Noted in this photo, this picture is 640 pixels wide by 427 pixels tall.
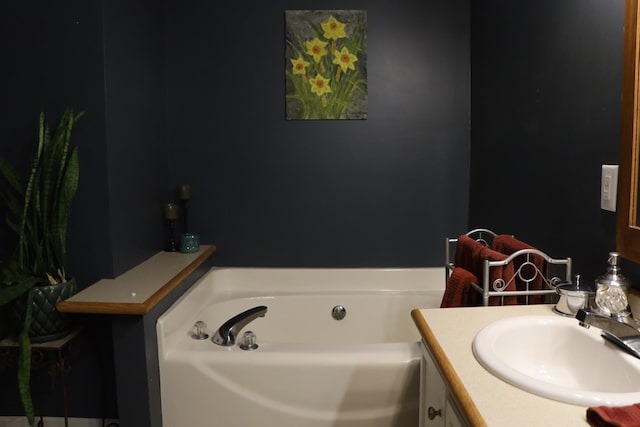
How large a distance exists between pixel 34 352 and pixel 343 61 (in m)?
1.94

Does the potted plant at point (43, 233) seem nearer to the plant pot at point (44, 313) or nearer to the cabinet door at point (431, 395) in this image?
the plant pot at point (44, 313)

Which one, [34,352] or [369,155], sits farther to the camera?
[369,155]

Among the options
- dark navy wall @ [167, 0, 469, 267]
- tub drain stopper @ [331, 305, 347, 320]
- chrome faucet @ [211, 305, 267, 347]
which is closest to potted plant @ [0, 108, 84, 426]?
chrome faucet @ [211, 305, 267, 347]

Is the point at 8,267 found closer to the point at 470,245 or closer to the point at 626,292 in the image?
the point at 470,245

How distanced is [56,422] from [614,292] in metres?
2.18

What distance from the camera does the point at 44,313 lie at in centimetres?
190

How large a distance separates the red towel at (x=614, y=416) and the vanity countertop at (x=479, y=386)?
0.9 inches

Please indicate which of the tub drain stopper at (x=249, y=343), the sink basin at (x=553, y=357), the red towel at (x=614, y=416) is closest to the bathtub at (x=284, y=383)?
the tub drain stopper at (x=249, y=343)

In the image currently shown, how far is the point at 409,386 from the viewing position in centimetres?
190

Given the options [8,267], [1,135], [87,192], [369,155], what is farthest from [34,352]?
[369,155]

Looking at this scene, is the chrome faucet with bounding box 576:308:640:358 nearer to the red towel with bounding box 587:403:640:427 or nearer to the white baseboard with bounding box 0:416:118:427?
the red towel with bounding box 587:403:640:427

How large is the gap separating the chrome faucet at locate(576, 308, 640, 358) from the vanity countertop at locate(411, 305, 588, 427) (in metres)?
0.16

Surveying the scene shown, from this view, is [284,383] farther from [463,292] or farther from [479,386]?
[479,386]

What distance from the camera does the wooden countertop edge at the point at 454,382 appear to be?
0.93m
